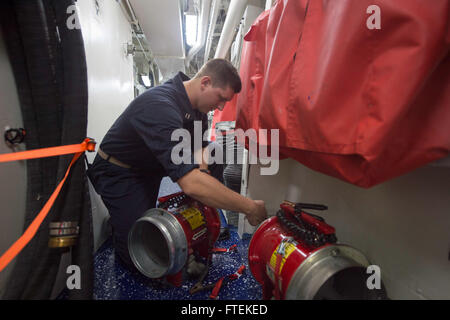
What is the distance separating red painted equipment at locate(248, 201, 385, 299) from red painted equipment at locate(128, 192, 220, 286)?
0.92 feet

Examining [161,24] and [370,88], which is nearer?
[370,88]

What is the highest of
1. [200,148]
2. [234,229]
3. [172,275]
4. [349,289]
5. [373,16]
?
[373,16]

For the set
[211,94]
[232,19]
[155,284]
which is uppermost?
[232,19]

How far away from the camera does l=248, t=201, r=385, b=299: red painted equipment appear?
0.57 m

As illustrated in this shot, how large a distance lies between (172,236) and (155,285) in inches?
13.3

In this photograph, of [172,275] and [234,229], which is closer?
[172,275]

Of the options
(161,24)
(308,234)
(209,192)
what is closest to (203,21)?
(161,24)

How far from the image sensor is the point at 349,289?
2.24 ft

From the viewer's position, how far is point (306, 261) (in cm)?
59

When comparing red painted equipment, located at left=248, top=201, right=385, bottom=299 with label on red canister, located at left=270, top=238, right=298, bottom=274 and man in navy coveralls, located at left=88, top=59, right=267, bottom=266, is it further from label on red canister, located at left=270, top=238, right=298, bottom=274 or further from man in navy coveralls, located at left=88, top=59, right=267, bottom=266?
man in navy coveralls, located at left=88, top=59, right=267, bottom=266

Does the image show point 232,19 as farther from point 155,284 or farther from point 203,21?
point 155,284

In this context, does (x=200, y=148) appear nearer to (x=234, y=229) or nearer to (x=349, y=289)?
(x=234, y=229)
